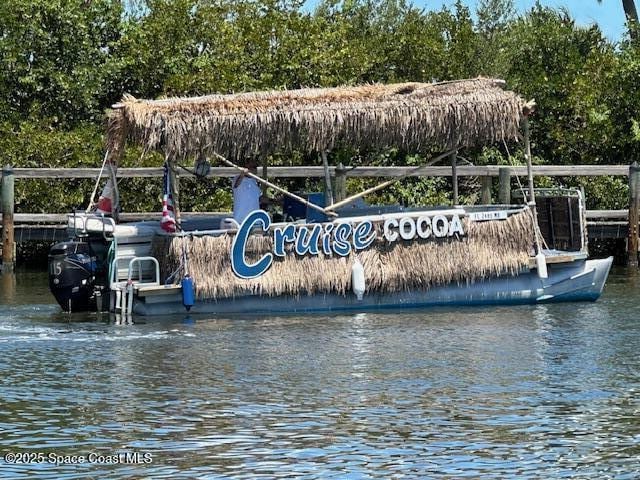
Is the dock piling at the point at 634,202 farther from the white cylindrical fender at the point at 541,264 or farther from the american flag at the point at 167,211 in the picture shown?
the american flag at the point at 167,211

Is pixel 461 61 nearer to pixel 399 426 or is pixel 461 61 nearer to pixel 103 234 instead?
pixel 103 234

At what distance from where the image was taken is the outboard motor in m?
18.3

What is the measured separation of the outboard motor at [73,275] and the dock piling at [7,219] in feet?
21.3

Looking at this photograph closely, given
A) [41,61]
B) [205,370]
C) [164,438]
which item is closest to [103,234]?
[205,370]

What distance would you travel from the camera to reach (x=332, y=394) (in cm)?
1321

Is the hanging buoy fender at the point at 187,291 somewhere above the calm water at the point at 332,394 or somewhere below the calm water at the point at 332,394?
above

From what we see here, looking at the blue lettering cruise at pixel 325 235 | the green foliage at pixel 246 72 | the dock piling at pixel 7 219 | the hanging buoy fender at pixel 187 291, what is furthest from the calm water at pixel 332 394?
the green foliage at pixel 246 72

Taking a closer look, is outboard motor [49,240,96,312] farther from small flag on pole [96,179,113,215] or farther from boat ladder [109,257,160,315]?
small flag on pole [96,179,113,215]

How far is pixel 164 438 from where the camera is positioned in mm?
11484

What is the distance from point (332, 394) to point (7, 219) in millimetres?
13006

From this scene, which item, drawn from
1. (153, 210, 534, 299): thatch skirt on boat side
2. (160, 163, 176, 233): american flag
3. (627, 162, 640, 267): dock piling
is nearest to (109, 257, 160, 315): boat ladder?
(153, 210, 534, 299): thatch skirt on boat side

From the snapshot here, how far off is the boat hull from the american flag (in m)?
0.89

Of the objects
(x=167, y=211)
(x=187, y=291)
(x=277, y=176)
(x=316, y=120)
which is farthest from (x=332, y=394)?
(x=277, y=176)

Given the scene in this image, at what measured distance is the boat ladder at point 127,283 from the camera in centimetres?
1794
